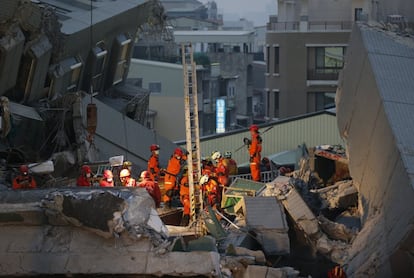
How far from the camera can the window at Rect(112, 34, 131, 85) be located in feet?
120

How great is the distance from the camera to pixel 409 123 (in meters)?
16.3

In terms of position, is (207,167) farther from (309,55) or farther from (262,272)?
(309,55)

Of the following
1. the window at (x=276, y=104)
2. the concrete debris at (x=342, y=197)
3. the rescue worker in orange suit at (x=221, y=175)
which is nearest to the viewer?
the rescue worker in orange suit at (x=221, y=175)

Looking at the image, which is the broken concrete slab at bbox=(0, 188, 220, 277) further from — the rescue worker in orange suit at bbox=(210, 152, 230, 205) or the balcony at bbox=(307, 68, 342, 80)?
the balcony at bbox=(307, 68, 342, 80)

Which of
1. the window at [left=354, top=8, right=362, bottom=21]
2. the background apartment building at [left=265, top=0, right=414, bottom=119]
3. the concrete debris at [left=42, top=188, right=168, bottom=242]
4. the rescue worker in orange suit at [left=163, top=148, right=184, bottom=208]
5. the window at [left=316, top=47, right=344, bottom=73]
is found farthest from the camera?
the background apartment building at [left=265, top=0, right=414, bottom=119]

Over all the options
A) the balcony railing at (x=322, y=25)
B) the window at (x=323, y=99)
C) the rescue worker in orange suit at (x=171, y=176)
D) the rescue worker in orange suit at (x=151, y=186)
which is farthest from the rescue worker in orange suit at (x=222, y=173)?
the balcony railing at (x=322, y=25)

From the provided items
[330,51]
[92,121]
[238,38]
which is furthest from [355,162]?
[238,38]

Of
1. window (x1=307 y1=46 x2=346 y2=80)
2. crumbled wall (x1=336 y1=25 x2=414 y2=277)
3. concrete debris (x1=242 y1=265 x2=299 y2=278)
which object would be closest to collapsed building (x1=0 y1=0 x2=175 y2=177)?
crumbled wall (x1=336 y1=25 x2=414 y2=277)

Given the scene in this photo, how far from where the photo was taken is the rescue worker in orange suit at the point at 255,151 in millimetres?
22250

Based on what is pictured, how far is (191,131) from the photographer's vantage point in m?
19.3

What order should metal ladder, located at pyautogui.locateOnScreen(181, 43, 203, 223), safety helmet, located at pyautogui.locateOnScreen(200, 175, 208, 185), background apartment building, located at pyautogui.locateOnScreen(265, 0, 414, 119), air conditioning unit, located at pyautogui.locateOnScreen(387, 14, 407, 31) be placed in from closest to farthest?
metal ladder, located at pyautogui.locateOnScreen(181, 43, 203, 223), safety helmet, located at pyautogui.locateOnScreen(200, 175, 208, 185), air conditioning unit, located at pyautogui.locateOnScreen(387, 14, 407, 31), background apartment building, located at pyautogui.locateOnScreen(265, 0, 414, 119)

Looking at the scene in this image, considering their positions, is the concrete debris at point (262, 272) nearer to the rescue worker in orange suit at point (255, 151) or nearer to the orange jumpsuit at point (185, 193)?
the orange jumpsuit at point (185, 193)

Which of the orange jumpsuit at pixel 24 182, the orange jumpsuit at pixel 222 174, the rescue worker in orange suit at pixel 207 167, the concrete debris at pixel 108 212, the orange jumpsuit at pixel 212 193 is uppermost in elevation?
the concrete debris at pixel 108 212

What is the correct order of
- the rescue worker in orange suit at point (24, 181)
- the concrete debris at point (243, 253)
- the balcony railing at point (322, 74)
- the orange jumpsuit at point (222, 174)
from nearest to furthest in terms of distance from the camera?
the concrete debris at point (243, 253) < the rescue worker in orange suit at point (24, 181) < the orange jumpsuit at point (222, 174) < the balcony railing at point (322, 74)
